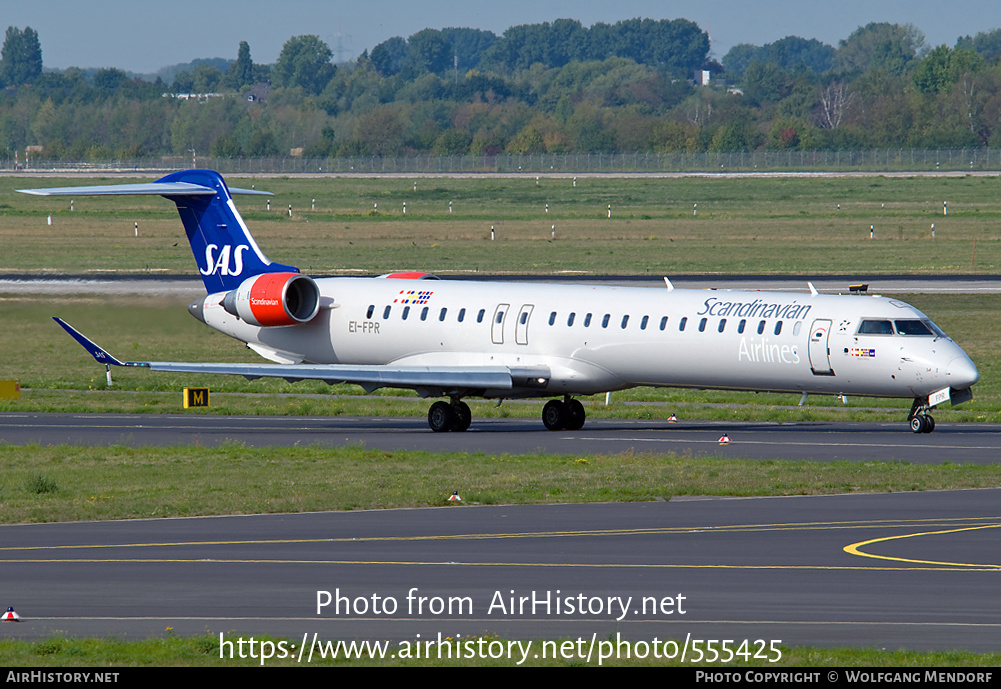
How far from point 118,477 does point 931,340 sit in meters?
16.4

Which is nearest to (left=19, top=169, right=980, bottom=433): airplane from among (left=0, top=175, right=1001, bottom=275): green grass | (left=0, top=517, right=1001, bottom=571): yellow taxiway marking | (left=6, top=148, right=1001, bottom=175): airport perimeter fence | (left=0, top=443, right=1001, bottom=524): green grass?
(left=0, top=443, right=1001, bottom=524): green grass

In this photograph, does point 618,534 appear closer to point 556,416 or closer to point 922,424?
point 922,424

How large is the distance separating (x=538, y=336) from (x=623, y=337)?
2217mm

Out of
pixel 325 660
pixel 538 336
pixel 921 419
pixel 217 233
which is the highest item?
pixel 217 233

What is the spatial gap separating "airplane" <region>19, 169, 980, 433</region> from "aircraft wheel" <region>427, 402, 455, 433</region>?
0.03 meters

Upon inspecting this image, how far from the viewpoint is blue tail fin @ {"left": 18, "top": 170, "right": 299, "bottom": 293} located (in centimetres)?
3734

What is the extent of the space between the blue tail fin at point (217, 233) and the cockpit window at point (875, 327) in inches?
572

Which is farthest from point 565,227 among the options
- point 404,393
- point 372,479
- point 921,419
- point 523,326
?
point 372,479

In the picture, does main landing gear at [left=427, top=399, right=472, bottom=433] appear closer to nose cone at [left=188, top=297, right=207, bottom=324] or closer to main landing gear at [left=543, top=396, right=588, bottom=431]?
main landing gear at [left=543, top=396, right=588, bottom=431]

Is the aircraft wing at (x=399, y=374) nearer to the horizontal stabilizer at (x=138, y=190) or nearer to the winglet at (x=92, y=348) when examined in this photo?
the winglet at (x=92, y=348)

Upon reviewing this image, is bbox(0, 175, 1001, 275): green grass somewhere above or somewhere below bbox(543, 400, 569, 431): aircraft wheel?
above

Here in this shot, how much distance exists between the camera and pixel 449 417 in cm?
3381
